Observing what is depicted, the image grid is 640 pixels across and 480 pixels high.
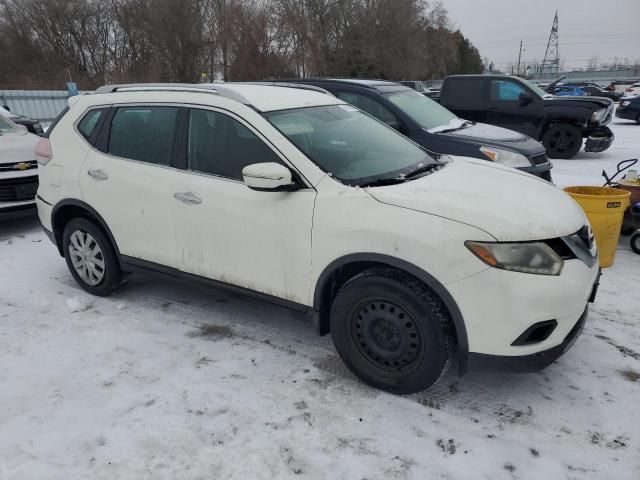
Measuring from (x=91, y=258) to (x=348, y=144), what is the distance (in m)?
2.43

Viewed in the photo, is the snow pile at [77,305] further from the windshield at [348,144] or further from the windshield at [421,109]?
the windshield at [421,109]

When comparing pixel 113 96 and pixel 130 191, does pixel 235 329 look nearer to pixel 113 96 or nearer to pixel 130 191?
pixel 130 191

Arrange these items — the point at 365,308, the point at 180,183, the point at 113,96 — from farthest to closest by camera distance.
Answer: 1. the point at 113,96
2. the point at 180,183
3. the point at 365,308

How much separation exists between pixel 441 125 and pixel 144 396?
17.1 ft

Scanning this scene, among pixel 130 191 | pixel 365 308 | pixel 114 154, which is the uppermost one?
pixel 114 154

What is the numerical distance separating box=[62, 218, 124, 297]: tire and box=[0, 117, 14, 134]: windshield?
3671 millimetres

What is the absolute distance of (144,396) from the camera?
9.75 ft

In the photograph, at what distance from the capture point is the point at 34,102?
1936 cm

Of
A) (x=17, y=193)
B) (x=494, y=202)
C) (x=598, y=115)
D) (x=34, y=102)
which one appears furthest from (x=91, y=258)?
(x=34, y=102)

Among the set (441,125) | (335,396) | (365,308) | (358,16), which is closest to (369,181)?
(365,308)

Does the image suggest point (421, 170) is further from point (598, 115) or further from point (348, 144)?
point (598, 115)

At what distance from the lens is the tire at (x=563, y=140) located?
428 inches

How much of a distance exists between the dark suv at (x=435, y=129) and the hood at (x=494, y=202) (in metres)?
3.01

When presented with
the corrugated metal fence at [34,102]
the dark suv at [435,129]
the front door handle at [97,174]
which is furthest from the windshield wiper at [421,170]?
the corrugated metal fence at [34,102]
